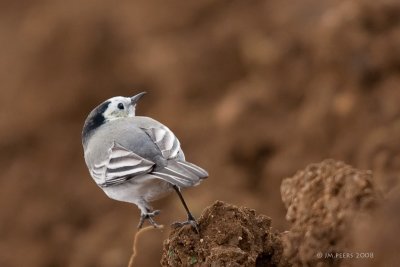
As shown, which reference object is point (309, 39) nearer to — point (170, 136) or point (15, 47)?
point (15, 47)

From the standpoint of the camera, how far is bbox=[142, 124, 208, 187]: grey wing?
6859 mm

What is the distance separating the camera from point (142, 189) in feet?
24.5

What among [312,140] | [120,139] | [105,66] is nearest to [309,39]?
[312,140]

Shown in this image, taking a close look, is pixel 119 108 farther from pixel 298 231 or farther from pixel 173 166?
pixel 298 231

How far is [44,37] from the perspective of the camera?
1653 cm

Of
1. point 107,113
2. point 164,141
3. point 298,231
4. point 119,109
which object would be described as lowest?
point 298,231

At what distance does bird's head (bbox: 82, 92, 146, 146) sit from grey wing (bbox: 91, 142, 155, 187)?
0.68 m

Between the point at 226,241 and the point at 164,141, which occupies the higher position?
the point at 164,141

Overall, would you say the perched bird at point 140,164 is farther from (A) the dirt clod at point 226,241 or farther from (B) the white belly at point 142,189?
(A) the dirt clod at point 226,241

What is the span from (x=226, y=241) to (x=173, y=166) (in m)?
0.77

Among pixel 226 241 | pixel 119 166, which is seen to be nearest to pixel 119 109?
pixel 119 166

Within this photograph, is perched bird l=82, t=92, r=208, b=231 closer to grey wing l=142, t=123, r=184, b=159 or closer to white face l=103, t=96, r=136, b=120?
grey wing l=142, t=123, r=184, b=159

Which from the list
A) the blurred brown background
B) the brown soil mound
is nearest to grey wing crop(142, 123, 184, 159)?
the brown soil mound

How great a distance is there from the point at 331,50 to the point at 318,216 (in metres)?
6.67
